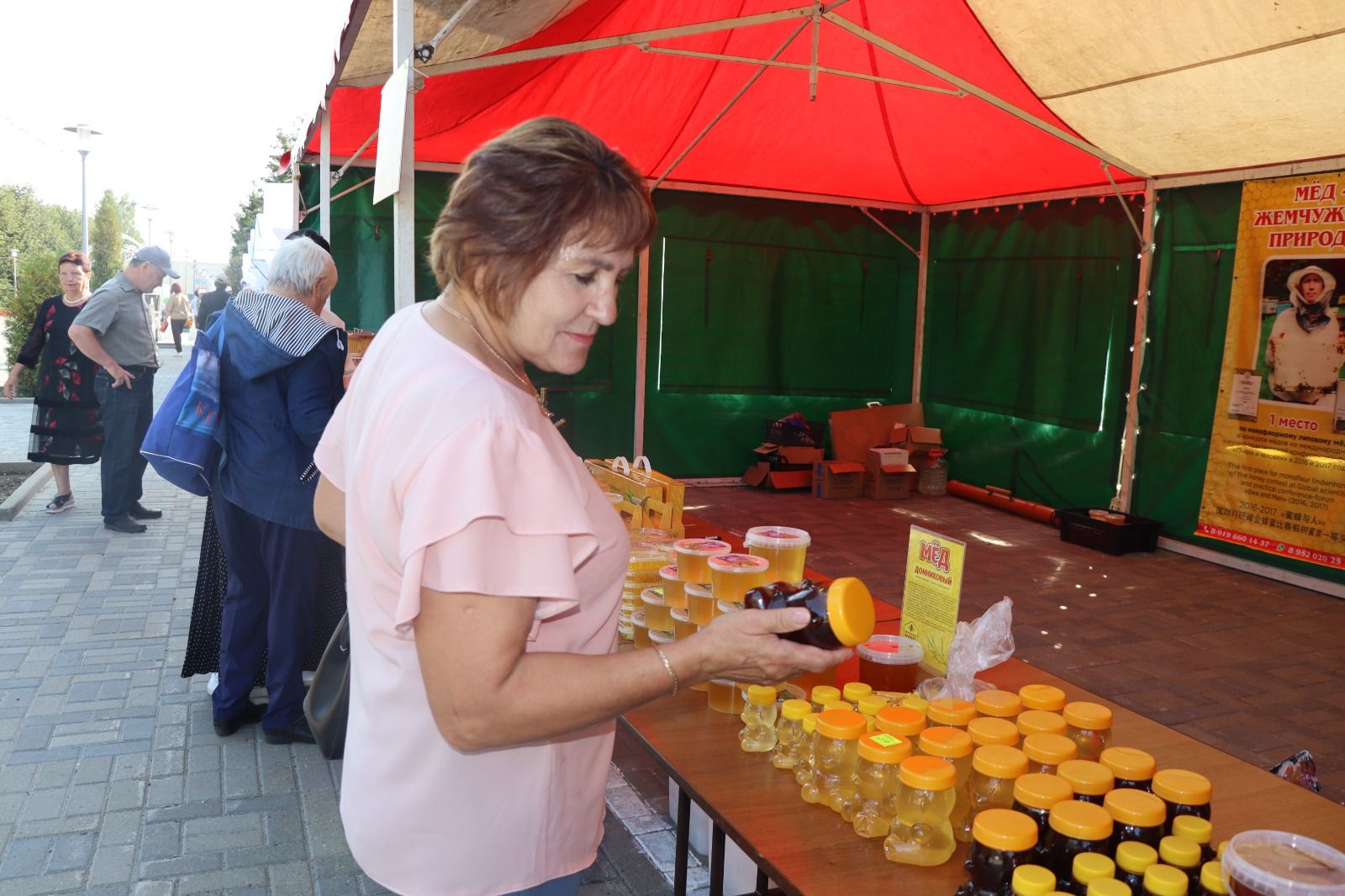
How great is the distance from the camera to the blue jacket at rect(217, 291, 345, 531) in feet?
10.9

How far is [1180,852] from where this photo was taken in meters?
1.21

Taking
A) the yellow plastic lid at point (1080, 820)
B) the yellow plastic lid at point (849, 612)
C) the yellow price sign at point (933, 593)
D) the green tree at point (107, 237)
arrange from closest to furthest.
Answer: the yellow plastic lid at point (1080, 820), the yellow plastic lid at point (849, 612), the yellow price sign at point (933, 593), the green tree at point (107, 237)

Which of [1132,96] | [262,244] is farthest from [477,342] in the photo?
[262,244]

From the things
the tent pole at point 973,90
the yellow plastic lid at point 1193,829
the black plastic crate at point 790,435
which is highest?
the tent pole at point 973,90

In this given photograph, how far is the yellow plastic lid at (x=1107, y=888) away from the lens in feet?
3.73

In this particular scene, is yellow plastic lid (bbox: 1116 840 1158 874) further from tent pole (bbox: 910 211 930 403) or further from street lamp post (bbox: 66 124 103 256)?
street lamp post (bbox: 66 124 103 256)

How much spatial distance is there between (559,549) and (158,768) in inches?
121

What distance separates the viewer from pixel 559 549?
1049 mm

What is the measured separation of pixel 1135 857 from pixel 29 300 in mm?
14438

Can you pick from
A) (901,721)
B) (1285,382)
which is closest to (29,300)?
(1285,382)

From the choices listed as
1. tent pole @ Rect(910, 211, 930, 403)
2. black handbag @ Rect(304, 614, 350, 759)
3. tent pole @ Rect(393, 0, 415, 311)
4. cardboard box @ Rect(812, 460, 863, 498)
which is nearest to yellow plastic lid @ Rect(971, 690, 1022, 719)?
black handbag @ Rect(304, 614, 350, 759)

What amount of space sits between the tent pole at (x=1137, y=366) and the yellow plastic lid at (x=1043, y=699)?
6.27m

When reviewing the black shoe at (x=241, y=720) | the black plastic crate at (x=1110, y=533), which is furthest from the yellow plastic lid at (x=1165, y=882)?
the black plastic crate at (x=1110, y=533)

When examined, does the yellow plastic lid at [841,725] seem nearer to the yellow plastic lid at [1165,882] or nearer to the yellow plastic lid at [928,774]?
the yellow plastic lid at [928,774]
